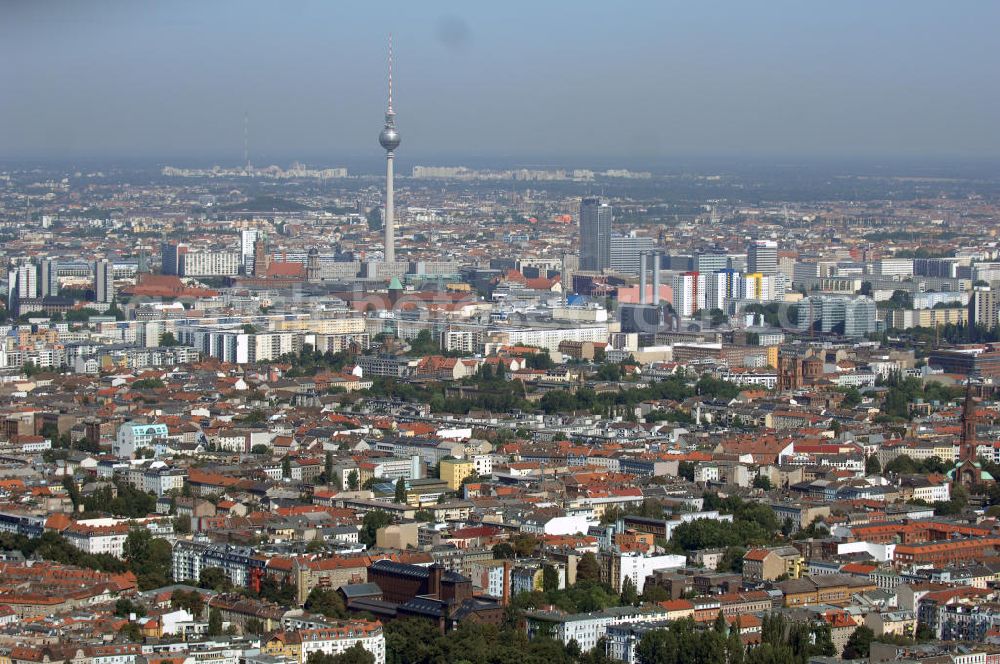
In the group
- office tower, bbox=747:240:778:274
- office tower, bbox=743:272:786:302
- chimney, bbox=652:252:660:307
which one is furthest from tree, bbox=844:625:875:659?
office tower, bbox=747:240:778:274

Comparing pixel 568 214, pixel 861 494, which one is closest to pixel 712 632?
pixel 861 494

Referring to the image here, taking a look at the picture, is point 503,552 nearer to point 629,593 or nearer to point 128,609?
point 629,593

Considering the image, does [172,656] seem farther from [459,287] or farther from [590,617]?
[459,287]

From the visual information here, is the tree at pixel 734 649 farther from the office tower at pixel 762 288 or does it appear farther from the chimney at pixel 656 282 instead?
the office tower at pixel 762 288

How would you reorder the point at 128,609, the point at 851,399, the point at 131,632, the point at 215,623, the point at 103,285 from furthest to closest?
the point at 103,285
the point at 851,399
the point at 128,609
the point at 215,623
the point at 131,632

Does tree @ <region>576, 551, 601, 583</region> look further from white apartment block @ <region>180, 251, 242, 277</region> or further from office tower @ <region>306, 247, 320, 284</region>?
white apartment block @ <region>180, 251, 242, 277</region>

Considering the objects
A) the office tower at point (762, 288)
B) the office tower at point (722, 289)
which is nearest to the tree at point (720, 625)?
the office tower at point (722, 289)

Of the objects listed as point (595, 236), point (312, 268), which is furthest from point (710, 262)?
point (312, 268)
